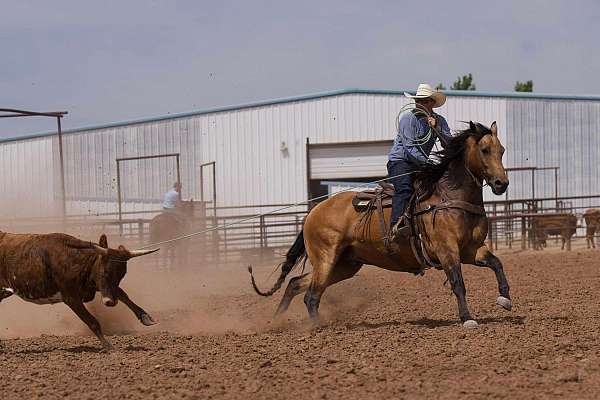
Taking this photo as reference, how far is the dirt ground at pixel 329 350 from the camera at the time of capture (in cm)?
514

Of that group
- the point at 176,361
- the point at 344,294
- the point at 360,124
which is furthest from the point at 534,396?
the point at 360,124

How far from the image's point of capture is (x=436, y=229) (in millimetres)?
7477

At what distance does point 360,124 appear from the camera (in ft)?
83.9

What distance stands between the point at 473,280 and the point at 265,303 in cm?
314

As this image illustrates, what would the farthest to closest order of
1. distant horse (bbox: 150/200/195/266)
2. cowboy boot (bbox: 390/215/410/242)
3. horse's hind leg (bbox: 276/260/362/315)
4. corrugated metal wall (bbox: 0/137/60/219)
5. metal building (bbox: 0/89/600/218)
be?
corrugated metal wall (bbox: 0/137/60/219)
metal building (bbox: 0/89/600/218)
distant horse (bbox: 150/200/195/266)
horse's hind leg (bbox: 276/260/362/315)
cowboy boot (bbox: 390/215/410/242)

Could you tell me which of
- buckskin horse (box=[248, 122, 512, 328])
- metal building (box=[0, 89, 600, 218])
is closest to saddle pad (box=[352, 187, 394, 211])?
buckskin horse (box=[248, 122, 512, 328])

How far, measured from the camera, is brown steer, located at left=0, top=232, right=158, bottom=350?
7.25 m

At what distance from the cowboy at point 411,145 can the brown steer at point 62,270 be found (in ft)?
7.26

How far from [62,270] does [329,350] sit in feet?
7.78

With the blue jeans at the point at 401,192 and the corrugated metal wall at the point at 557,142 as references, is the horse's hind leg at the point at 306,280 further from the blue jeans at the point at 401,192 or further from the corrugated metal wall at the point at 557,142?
the corrugated metal wall at the point at 557,142

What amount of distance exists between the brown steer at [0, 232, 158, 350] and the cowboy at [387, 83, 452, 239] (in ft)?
7.26

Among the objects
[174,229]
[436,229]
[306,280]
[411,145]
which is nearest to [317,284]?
[306,280]

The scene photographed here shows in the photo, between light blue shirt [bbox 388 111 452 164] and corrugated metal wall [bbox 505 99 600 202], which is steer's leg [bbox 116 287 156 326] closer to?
light blue shirt [bbox 388 111 452 164]

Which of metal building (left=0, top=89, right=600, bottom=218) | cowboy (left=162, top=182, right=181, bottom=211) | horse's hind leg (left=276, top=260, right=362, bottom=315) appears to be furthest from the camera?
metal building (left=0, top=89, right=600, bottom=218)
